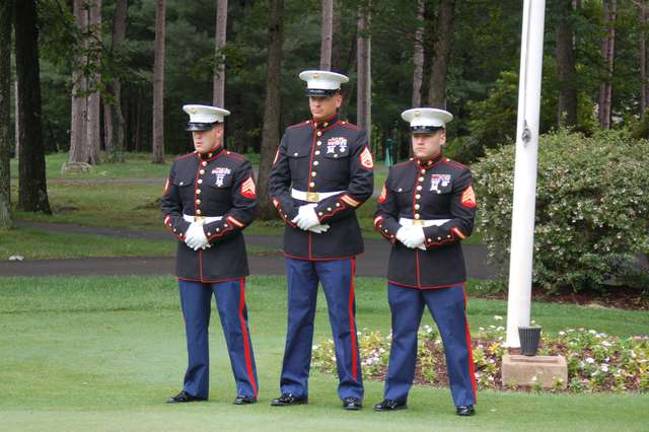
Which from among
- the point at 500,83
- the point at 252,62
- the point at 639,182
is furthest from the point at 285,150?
the point at 252,62

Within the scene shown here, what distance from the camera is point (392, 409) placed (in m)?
9.00

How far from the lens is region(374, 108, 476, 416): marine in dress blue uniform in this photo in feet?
28.8

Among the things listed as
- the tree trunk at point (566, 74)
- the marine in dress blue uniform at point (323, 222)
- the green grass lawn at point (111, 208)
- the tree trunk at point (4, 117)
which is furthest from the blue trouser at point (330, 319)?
the tree trunk at point (566, 74)

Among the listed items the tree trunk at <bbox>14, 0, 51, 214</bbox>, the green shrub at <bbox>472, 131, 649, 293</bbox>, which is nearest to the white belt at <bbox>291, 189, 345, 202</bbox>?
the green shrub at <bbox>472, 131, 649, 293</bbox>

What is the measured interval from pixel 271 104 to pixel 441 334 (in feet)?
68.1

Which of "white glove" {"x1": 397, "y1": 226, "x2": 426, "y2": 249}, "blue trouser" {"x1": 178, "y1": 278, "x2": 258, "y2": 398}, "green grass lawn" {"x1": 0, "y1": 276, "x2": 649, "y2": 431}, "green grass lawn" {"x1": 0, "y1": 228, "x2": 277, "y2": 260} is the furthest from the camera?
"green grass lawn" {"x1": 0, "y1": 228, "x2": 277, "y2": 260}

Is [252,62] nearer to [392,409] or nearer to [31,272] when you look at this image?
[31,272]

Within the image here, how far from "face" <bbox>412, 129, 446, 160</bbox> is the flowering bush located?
2485 millimetres

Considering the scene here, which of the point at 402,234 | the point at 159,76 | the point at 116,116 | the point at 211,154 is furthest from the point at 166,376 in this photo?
the point at 116,116

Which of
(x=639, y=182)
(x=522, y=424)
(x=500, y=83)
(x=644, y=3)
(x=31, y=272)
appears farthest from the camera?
(x=500, y=83)

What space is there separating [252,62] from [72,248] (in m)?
39.5

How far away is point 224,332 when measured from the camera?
30.2ft

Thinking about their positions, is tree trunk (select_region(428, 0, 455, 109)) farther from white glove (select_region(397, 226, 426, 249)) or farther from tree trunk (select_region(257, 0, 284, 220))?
white glove (select_region(397, 226, 426, 249))

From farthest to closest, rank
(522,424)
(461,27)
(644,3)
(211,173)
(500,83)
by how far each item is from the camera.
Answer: (500,83) → (461,27) → (644,3) → (211,173) → (522,424)
